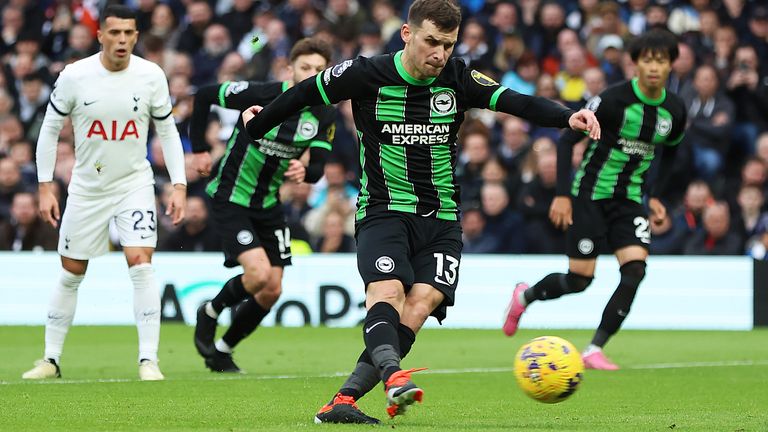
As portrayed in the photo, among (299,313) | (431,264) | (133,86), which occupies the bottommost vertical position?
(299,313)

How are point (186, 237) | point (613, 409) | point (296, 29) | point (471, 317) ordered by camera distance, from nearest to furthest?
point (613, 409)
point (471, 317)
point (186, 237)
point (296, 29)

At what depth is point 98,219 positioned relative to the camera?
31.9 ft

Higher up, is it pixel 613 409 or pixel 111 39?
pixel 111 39

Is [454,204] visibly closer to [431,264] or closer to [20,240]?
[431,264]

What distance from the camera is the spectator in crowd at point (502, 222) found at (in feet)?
54.5

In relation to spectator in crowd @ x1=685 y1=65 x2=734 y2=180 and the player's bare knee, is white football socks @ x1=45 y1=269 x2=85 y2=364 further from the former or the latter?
spectator in crowd @ x1=685 y1=65 x2=734 y2=180

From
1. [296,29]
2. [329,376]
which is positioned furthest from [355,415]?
[296,29]

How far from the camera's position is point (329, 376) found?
991 centimetres

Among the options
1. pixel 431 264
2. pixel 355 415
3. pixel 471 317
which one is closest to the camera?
pixel 355 415

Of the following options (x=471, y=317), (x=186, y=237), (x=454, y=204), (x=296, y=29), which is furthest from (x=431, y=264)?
(x=296, y=29)

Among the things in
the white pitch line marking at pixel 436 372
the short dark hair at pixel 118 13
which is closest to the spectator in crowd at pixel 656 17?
the white pitch line marking at pixel 436 372

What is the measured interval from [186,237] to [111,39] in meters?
7.67

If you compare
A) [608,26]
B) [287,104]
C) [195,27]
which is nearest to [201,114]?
[287,104]

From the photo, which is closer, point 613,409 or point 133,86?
point 613,409
